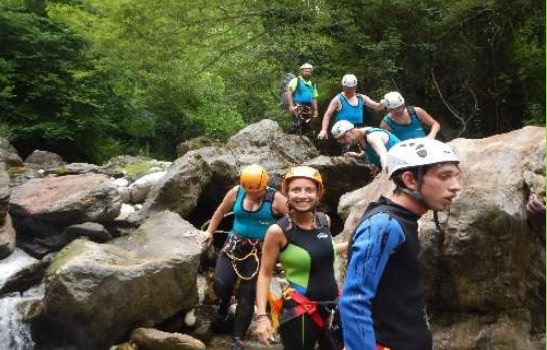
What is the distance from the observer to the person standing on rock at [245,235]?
668cm

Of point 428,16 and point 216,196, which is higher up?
point 428,16

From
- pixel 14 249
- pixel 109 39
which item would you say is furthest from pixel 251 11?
pixel 14 249

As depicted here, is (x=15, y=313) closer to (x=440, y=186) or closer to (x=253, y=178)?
(x=253, y=178)

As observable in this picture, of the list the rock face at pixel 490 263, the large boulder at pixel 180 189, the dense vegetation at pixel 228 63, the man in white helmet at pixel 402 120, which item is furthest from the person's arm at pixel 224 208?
the dense vegetation at pixel 228 63

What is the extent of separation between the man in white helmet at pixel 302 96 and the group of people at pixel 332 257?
639 cm

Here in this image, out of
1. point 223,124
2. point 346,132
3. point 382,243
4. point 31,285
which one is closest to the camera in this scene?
point 382,243

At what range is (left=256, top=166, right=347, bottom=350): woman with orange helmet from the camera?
437cm

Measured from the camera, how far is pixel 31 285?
10.2 meters

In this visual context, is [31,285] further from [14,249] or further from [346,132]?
[346,132]

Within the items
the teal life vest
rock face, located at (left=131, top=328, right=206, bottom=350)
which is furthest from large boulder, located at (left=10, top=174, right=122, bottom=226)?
the teal life vest

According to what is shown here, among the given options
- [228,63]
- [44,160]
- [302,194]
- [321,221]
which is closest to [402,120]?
[321,221]

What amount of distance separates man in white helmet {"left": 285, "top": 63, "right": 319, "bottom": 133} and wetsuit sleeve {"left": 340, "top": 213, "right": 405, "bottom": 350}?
10691 millimetres

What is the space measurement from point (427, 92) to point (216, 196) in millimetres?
6652

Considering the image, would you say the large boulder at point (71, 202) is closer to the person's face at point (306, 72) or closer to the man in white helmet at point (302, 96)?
the man in white helmet at point (302, 96)
